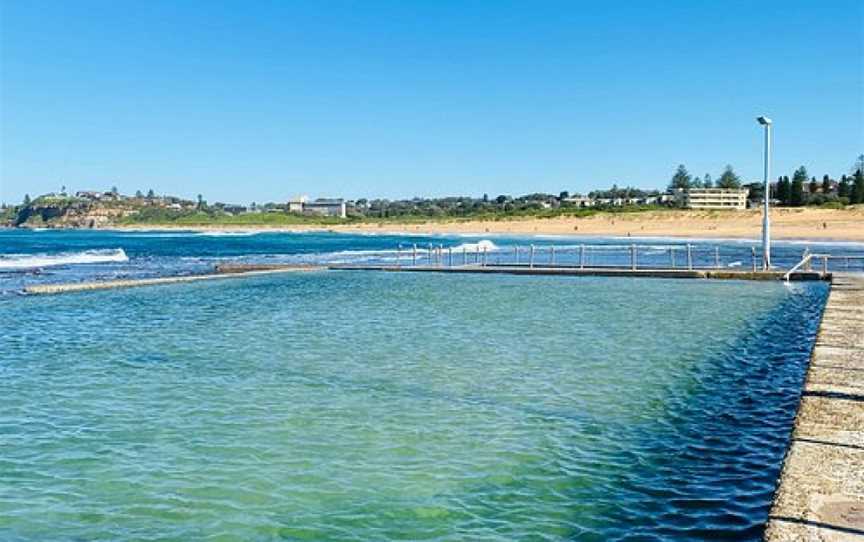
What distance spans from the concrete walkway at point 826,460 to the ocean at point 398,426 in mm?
542

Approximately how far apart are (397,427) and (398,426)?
5 centimetres

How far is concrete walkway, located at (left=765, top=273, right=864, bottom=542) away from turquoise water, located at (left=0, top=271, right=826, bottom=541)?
0.54 metres

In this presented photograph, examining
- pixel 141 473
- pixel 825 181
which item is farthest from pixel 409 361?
pixel 825 181

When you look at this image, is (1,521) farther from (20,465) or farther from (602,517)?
(602,517)

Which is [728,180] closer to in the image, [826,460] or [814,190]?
[814,190]

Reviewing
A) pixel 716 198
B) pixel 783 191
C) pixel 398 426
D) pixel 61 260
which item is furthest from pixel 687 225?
pixel 398 426

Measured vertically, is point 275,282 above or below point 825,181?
below

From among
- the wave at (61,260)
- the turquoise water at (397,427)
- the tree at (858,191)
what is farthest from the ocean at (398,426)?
the tree at (858,191)

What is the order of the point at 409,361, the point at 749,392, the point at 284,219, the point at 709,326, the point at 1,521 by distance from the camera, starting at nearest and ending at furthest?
Answer: 1. the point at 1,521
2. the point at 749,392
3. the point at 409,361
4. the point at 709,326
5. the point at 284,219

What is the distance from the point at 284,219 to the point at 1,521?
615ft

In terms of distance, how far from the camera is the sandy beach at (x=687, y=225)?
243 ft

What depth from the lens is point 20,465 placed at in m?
7.68

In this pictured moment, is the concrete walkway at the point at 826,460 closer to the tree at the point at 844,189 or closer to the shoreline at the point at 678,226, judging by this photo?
the shoreline at the point at 678,226

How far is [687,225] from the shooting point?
9262 centimetres
